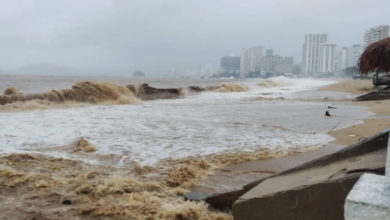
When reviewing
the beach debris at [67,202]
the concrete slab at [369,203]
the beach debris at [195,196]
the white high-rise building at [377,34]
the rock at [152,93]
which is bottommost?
the beach debris at [67,202]

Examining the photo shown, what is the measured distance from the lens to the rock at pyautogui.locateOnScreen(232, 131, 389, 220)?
2539 mm

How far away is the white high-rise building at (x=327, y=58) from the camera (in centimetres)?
11556

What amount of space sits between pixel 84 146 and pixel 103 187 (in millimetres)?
2849

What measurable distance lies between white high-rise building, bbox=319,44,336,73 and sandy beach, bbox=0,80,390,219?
390ft

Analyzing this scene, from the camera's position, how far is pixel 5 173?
5305 mm

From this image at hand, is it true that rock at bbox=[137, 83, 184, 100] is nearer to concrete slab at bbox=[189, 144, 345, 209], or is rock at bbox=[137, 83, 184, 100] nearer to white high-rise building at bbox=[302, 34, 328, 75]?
concrete slab at bbox=[189, 144, 345, 209]

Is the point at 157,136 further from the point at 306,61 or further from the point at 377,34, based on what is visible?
the point at 306,61

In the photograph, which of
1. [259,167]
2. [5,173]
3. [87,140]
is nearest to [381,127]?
[259,167]

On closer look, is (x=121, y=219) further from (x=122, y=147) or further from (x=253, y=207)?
(x=122, y=147)

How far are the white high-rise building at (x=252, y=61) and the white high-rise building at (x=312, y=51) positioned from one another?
2472 centimetres

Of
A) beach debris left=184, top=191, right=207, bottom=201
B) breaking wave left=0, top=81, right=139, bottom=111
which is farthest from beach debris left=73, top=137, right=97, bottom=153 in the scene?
breaking wave left=0, top=81, right=139, bottom=111

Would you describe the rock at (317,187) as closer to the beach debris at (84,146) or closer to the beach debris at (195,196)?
the beach debris at (195,196)

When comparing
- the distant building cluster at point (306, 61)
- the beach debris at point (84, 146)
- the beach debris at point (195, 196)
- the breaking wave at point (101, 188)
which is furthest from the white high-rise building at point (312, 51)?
the beach debris at point (195, 196)

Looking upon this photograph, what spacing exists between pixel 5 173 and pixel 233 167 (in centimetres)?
361
